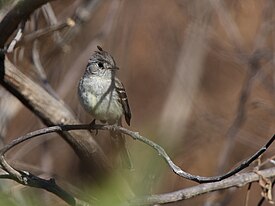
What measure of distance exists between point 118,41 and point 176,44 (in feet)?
2.06

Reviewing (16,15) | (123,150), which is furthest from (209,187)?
(16,15)

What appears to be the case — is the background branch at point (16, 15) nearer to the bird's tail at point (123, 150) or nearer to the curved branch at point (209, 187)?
the bird's tail at point (123, 150)

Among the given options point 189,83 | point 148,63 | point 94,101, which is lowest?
point 94,101

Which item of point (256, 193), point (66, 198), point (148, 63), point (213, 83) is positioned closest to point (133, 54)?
point (148, 63)

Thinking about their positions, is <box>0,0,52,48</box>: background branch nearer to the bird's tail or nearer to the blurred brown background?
the blurred brown background

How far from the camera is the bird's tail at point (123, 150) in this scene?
3550 mm

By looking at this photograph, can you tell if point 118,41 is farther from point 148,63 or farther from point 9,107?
point 148,63

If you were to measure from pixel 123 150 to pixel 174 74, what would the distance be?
195cm

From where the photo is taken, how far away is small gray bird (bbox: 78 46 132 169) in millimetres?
3717

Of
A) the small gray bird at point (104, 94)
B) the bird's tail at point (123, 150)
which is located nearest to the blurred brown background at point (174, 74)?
the bird's tail at point (123, 150)

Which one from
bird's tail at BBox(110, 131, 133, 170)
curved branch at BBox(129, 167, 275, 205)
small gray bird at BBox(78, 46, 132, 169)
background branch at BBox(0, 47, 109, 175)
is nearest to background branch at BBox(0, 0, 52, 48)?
background branch at BBox(0, 47, 109, 175)

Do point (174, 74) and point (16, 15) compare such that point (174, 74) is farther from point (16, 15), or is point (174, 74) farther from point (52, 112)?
point (16, 15)

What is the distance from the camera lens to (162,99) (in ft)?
26.2

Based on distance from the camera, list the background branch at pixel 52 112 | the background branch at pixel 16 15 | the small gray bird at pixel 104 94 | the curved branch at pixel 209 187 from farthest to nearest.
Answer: the small gray bird at pixel 104 94 < the background branch at pixel 52 112 < the background branch at pixel 16 15 < the curved branch at pixel 209 187
